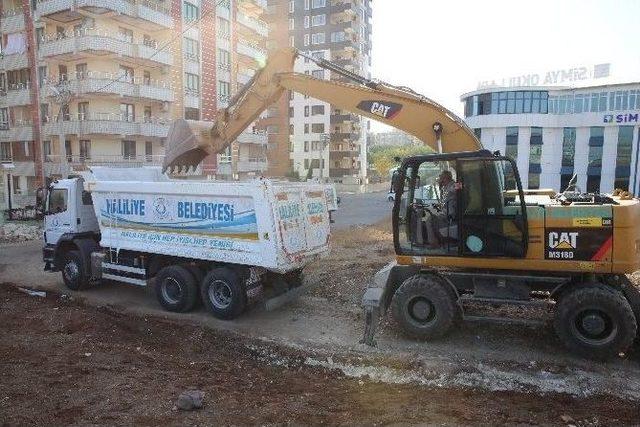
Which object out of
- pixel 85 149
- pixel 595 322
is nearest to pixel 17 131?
pixel 85 149

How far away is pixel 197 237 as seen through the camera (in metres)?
9.15

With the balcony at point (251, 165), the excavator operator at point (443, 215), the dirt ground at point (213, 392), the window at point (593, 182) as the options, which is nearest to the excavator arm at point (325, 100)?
the excavator operator at point (443, 215)

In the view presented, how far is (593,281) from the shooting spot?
23.6ft

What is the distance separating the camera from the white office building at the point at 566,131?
4203cm

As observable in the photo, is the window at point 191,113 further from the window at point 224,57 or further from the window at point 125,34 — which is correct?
the window at point 125,34

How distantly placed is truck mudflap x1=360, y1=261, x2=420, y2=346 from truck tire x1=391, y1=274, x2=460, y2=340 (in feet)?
0.95

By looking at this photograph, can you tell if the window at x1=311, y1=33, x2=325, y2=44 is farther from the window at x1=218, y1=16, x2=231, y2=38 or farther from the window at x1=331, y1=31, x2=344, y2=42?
the window at x1=218, y1=16, x2=231, y2=38

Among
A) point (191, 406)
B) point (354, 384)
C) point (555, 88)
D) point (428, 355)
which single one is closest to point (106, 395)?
point (191, 406)

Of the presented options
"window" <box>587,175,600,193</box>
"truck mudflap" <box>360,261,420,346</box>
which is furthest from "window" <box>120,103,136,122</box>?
"window" <box>587,175,600,193</box>

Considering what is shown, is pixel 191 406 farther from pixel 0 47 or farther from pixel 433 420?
pixel 0 47

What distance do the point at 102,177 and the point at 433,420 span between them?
30.4 feet

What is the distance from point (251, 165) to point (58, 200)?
112 ft

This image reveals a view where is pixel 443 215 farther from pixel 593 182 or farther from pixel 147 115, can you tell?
pixel 593 182

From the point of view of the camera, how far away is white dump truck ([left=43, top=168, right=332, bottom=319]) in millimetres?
8453
